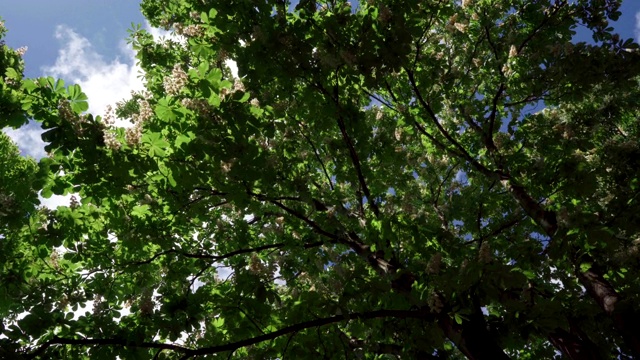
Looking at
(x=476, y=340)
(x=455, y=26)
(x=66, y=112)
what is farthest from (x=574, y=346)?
(x=66, y=112)

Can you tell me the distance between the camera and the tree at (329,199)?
3.93 m

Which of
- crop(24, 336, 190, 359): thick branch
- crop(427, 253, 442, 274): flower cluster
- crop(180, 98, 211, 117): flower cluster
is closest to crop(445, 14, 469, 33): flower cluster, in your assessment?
crop(427, 253, 442, 274): flower cluster

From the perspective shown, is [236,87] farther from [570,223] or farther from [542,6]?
[542,6]

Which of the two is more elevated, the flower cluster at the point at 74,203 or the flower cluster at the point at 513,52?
the flower cluster at the point at 513,52

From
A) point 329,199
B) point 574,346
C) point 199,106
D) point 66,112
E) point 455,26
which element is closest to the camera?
point 66,112

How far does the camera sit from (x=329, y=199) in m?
5.85

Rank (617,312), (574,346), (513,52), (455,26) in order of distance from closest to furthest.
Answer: (574,346)
(617,312)
(513,52)
(455,26)

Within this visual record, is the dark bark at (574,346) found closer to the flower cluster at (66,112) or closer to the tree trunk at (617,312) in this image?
the tree trunk at (617,312)

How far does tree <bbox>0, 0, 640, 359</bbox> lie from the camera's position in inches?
155

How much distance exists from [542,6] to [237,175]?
644cm

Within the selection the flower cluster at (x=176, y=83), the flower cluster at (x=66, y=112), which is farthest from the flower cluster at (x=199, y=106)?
the flower cluster at (x=66, y=112)

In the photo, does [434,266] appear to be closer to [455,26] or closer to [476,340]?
[476,340]

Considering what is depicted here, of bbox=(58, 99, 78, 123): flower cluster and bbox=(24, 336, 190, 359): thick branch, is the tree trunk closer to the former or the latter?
bbox=(24, 336, 190, 359): thick branch

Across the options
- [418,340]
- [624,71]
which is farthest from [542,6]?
[418,340]
